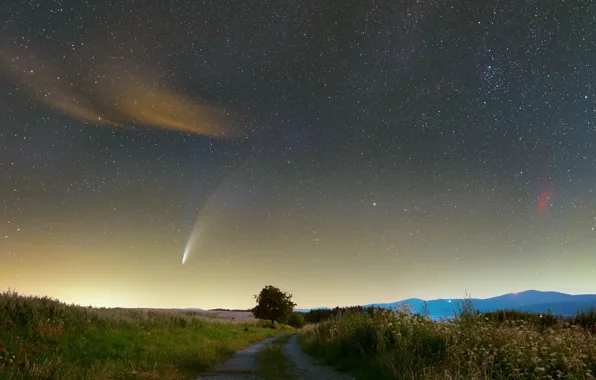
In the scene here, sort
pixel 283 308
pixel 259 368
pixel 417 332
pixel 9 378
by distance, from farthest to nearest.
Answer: pixel 283 308 → pixel 259 368 → pixel 417 332 → pixel 9 378

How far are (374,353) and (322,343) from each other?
7.29m

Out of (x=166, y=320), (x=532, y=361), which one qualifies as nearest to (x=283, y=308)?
(x=166, y=320)

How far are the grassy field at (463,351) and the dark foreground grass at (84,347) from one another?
6354 mm

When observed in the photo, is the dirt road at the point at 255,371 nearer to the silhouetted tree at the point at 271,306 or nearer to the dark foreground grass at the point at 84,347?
the dark foreground grass at the point at 84,347

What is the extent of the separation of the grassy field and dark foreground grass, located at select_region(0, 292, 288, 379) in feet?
20.8

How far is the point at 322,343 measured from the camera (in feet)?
72.4

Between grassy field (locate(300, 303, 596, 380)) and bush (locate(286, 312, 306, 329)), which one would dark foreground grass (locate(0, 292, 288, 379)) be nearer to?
grassy field (locate(300, 303, 596, 380))

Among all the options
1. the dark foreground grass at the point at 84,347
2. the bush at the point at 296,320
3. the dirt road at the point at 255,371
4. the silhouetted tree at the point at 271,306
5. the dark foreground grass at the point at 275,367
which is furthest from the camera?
the bush at the point at 296,320

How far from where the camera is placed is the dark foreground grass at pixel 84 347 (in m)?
11.3

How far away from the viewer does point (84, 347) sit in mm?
15672

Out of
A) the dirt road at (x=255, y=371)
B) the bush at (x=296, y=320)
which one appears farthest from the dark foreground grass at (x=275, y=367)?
the bush at (x=296, y=320)

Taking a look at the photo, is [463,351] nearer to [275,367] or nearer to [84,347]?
[275,367]

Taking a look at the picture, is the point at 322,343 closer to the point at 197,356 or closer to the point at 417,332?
the point at 197,356

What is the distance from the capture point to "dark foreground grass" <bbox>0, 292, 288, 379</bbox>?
37.0 ft
